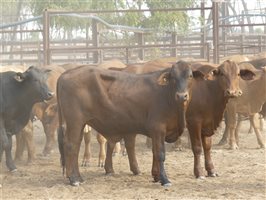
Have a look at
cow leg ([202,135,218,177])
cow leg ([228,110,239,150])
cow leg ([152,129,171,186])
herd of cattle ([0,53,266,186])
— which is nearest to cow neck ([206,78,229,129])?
herd of cattle ([0,53,266,186])

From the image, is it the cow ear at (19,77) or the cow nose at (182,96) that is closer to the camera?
the cow nose at (182,96)

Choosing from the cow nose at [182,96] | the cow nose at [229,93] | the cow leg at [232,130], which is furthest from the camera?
the cow leg at [232,130]

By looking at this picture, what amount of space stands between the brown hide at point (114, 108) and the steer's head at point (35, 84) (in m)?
0.81

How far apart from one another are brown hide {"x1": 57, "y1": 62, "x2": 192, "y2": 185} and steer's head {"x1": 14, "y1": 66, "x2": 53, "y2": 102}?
0.81m

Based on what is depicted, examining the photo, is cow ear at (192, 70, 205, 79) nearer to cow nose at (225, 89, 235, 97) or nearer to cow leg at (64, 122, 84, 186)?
cow nose at (225, 89, 235, 97)

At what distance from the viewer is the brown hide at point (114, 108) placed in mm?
6578

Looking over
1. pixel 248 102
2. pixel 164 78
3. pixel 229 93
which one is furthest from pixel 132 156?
pixel 248 102

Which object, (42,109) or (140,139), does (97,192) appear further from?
(140,139)

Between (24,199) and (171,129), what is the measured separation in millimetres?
2008

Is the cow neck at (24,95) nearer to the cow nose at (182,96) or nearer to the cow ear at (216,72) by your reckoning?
the cow nose at (182,96)

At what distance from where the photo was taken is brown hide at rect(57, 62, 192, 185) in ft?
21.6

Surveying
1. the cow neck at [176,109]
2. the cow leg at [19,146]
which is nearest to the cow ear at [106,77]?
the cow neck at [176,109]

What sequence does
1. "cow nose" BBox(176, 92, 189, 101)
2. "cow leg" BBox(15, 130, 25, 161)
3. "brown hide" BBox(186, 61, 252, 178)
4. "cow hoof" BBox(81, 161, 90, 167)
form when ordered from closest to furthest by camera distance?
"cow nose" BBox(176, 92, 189, 101) → "brown hide" BBox(186, 61, 252, 178) → "cow hoof" BBox(81, 161, 90, 167) → "cow leg" BBox(15, 130, 25, 161)

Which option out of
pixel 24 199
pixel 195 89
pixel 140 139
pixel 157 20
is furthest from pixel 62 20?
pixel 24 199
